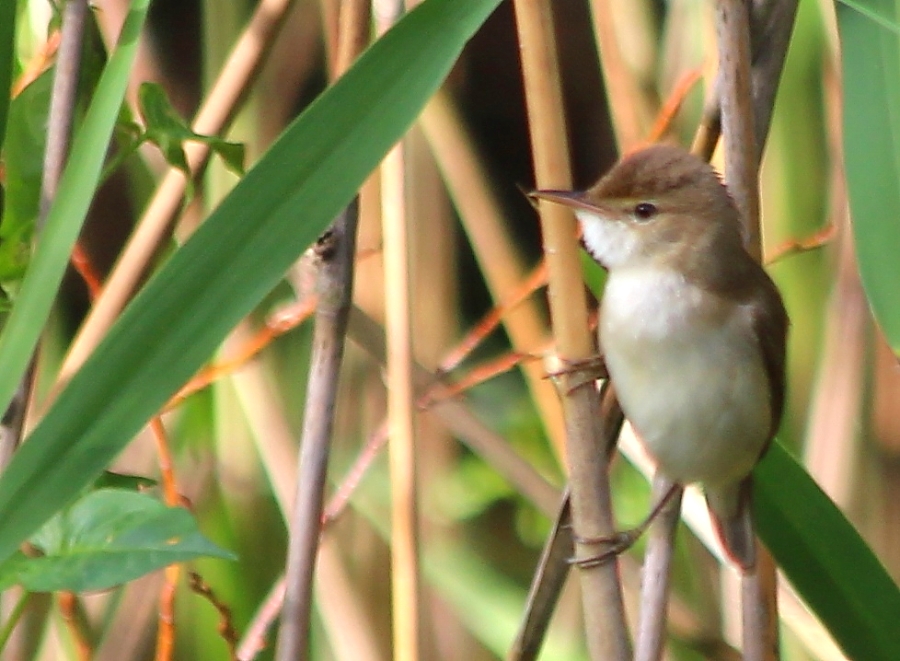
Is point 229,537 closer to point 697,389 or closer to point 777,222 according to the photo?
point 697,389

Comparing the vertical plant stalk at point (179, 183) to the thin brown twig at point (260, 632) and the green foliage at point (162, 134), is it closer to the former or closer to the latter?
the green foliage at point (162, 134)

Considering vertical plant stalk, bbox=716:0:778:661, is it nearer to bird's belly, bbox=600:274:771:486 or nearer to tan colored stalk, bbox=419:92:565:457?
bird's belly, bbox=600:274:771:486

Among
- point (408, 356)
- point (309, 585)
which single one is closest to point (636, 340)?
point (408, 356)

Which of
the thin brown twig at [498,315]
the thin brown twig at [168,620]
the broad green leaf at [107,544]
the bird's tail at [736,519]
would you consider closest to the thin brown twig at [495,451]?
the thin brown twig at [498,315]

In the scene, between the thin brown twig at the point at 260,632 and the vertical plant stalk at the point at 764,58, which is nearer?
the vertical plant stalk at the point at 764,58

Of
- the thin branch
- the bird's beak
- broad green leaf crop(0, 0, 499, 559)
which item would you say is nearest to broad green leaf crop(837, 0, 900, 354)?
the thin branch

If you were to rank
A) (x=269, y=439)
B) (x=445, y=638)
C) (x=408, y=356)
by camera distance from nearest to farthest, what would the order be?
(x=408, y=356) → (x=269, y=439) → (x=445, y=638)
